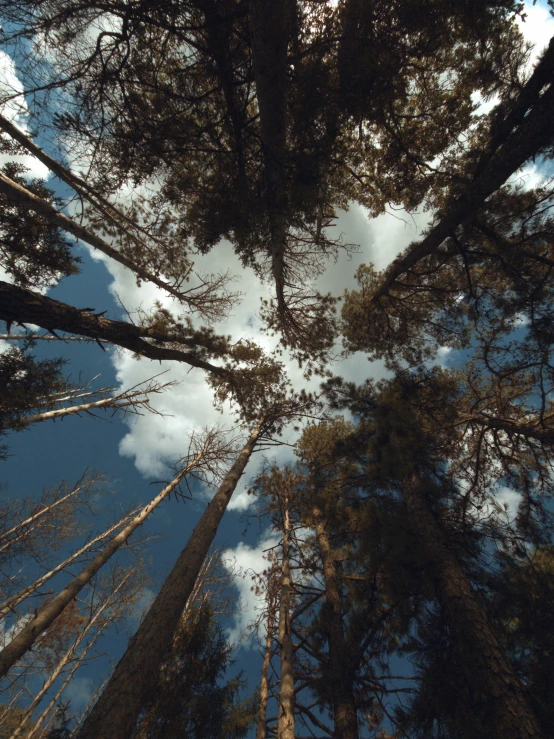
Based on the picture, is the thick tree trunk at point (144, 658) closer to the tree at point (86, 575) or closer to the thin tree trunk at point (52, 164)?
the tree at point (86, 575)

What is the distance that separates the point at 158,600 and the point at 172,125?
6667mm

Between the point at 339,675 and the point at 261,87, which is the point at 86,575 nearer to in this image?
the point at 339,675

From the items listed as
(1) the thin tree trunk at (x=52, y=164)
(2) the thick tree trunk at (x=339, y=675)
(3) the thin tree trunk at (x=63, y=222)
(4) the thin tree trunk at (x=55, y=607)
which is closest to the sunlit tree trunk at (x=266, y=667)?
(2) the thick tree trunk at (x=339, y=675)

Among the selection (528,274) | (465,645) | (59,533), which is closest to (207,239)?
(528,274)

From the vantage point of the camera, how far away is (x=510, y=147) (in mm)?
3576

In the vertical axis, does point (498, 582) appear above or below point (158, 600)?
above

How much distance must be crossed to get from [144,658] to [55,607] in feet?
12.5

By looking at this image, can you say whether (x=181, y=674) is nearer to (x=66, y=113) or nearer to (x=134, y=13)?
(x=66, y=113)

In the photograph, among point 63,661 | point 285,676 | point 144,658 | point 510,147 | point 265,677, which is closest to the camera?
point 144,658

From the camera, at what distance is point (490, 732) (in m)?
2.56

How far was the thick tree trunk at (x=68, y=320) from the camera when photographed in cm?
356

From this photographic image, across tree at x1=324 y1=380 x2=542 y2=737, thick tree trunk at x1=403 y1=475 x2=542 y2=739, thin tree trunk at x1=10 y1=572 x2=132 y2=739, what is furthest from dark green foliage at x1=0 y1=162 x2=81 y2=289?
thin tree trunk at x1=10 y1=572 x2=132 y2=739

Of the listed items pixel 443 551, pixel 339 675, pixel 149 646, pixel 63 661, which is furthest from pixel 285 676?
pixel 63 661

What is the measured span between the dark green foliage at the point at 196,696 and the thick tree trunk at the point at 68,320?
20.6 feet
